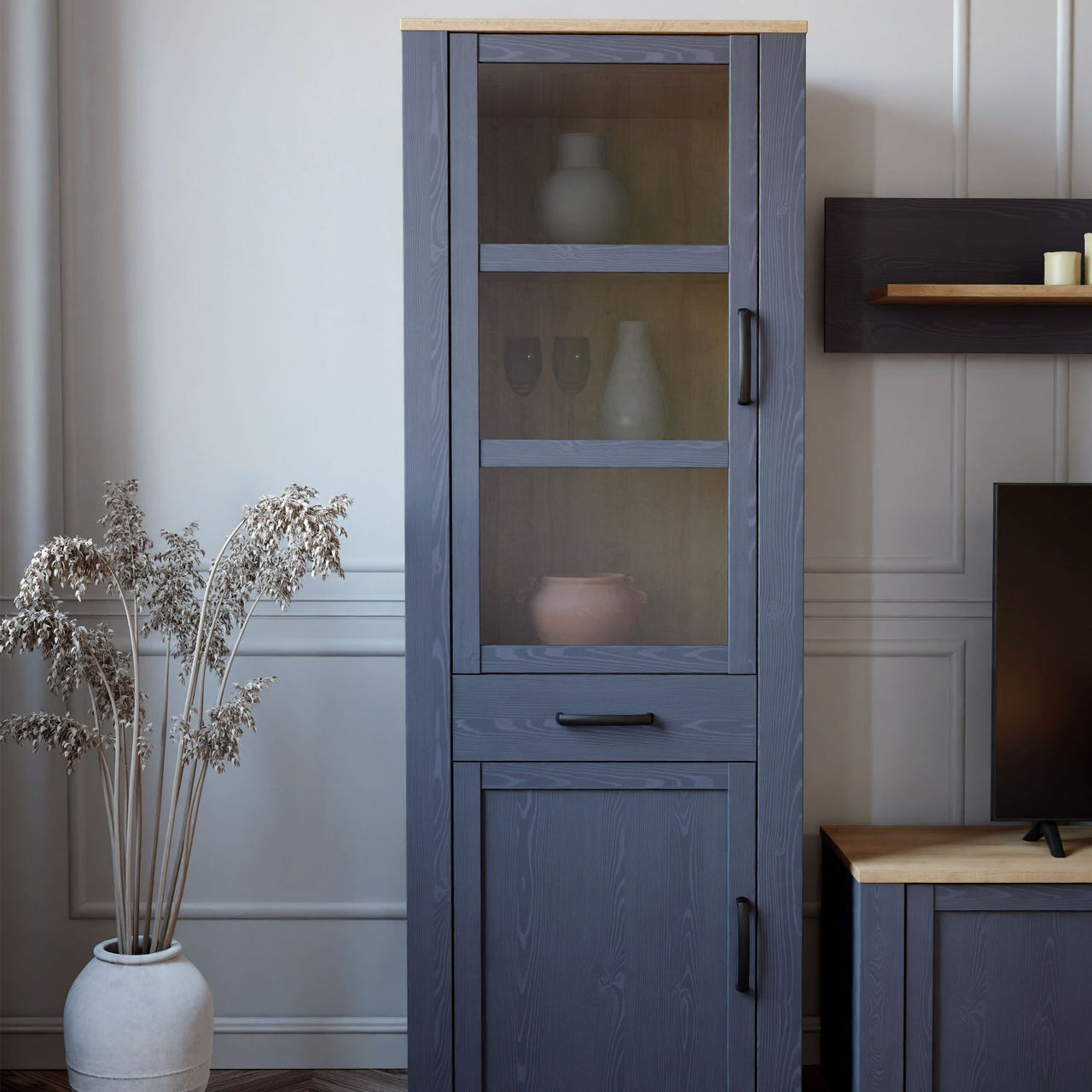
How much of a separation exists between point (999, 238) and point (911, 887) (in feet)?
4.21

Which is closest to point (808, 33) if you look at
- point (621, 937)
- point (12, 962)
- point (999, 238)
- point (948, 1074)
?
point (999, 238)

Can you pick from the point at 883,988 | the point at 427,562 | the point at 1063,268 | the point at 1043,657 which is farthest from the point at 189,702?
the point at 1063,268

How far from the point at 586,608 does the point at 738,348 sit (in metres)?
0.50

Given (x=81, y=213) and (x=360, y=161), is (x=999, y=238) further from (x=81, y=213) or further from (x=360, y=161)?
(x=81, y=213)

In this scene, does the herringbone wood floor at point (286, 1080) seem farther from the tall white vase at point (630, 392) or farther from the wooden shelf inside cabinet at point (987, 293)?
the wooden shelf inside cabinet at point (987, 293)

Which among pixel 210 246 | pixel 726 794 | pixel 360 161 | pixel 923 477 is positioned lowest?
pixel 726 794

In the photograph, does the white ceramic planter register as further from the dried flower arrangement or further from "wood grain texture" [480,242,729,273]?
"wood grain texture" [480,242,729,273]

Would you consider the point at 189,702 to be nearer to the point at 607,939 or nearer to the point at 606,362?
the point at 607,939

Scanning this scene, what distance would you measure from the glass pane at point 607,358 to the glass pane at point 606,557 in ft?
0.26

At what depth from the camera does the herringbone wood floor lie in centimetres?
208

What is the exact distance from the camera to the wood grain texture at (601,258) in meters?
1.72

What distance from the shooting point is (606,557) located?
175 centimetres

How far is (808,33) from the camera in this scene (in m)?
2.11

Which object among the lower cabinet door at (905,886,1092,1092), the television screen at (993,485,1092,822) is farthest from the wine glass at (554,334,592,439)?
the lower cabinet door at (905,886,1092,1092)
